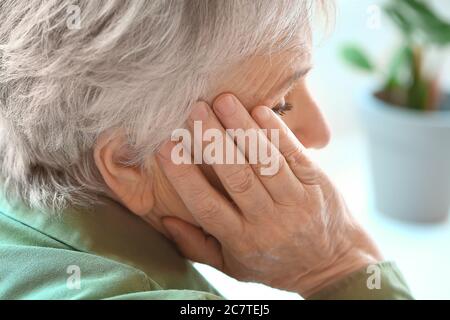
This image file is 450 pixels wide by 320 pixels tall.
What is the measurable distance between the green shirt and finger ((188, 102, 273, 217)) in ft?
0.39

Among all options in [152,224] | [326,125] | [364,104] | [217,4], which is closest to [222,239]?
[152,224]

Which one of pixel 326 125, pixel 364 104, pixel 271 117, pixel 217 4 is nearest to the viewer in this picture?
pixel 217 4

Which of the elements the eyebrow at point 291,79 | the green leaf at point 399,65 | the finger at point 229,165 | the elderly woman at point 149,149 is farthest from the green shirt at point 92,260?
the green leaf at point 399,65

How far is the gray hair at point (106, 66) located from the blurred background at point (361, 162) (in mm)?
515

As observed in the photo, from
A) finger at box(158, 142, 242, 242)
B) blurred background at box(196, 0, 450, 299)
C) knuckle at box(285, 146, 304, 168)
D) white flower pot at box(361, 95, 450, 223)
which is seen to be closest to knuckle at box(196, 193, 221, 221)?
finger at box(158, 142, 242, 242)

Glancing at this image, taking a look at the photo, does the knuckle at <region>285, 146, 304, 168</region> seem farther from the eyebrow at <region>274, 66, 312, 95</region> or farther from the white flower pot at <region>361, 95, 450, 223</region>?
the white flower pot at <region>361, 95, 450, 223</region>

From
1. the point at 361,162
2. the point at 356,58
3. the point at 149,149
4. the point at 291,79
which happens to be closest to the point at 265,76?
the point at 291,79

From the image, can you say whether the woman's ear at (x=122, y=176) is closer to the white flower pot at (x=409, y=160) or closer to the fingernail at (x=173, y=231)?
the fingernail at (x=173, y=231)

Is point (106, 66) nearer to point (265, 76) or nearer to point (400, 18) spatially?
point (265, 76)

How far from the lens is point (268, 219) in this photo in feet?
3.03

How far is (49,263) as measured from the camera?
0.77 m

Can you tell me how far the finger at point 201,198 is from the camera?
2.79ft

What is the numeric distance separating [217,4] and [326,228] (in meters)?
0.37
